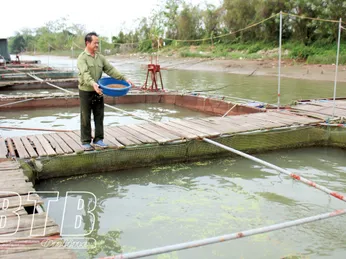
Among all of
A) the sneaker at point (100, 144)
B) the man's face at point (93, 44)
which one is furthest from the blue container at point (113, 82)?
the sneaker at point (100, 144)

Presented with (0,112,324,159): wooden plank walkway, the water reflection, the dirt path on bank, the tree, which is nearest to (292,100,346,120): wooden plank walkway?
(0,112,324,159): wooden plank walkway

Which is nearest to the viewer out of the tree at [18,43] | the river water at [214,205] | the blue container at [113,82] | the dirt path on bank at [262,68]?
the river water at [214,205]

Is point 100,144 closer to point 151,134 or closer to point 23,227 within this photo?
point 151,134

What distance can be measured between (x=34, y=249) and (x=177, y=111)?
8.09 m

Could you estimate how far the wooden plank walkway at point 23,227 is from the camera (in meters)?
2.71

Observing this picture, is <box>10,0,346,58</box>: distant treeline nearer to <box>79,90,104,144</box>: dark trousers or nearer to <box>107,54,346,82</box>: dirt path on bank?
<box>107,54,346,82</box>: dirt path on bank

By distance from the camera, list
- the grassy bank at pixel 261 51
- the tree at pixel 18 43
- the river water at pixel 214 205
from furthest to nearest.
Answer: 1. the tree at pixel 18 43
2. the grassy bank at pixel 261 51
3. the river water at pixel 214 205

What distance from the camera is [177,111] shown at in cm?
1064

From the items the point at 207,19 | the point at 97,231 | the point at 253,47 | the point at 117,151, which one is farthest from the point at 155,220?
the point at 207,19

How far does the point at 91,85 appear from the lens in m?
4.86

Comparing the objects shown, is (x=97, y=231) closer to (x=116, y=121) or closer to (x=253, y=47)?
(x=116, y=121)

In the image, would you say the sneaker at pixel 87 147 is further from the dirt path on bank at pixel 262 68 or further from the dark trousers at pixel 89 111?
the dirt path on bank at pixel 262 68

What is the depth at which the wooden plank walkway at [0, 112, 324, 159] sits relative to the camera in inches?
207

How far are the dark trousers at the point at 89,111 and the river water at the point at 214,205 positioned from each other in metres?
0.57
